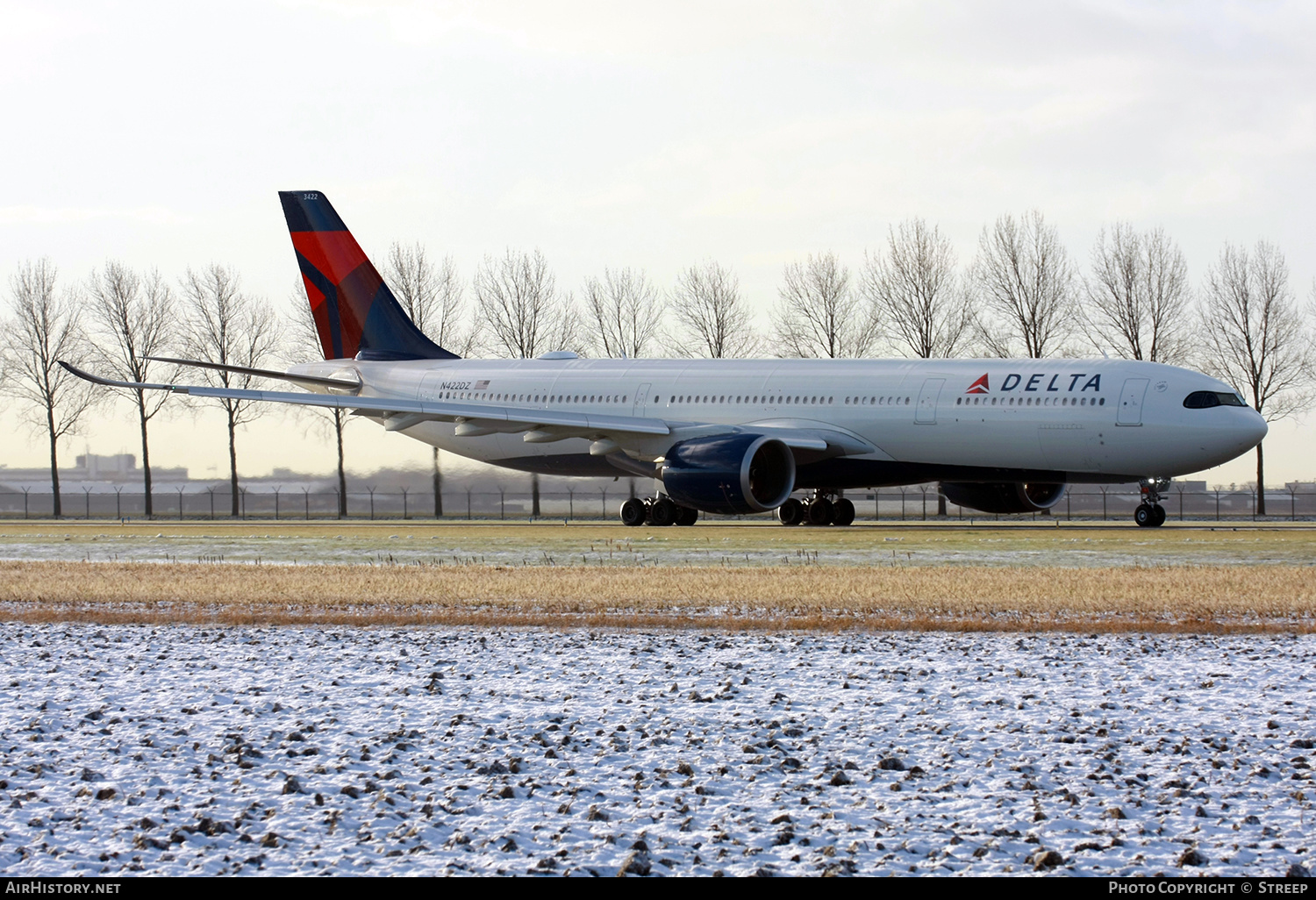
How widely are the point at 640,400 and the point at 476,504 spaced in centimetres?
3254

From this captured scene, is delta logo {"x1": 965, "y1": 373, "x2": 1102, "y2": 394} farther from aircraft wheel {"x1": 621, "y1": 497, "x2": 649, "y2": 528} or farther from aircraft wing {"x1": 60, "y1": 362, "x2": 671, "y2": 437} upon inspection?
aircraft wheel {"x1": 621, "y1": 497, "x2": 649, "y2": 528}

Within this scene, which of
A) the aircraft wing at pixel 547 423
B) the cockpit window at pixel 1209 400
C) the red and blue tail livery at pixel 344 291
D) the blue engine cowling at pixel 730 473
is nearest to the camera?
the cockpit window at pixel 1209 400

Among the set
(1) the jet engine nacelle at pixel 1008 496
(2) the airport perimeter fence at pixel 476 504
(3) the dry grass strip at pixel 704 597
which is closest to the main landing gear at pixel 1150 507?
(1) the jet engine nacelle at pixel 1008 496

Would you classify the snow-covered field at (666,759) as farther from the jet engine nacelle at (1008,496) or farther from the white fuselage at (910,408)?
the jet engine nacelle at (1008,496)

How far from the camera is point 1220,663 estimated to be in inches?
372

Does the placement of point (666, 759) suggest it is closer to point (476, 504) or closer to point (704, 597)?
point (704, 597)

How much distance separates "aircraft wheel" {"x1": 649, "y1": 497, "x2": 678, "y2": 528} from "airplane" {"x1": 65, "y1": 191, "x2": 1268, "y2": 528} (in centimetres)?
4

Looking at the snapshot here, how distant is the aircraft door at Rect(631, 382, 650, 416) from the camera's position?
3106 centimetres

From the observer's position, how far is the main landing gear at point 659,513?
30.2 m

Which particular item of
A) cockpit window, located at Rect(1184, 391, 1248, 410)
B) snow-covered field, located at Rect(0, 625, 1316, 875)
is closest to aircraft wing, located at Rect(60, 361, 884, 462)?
cockpit window, located at Rect(1184, 391, 1248, 410)

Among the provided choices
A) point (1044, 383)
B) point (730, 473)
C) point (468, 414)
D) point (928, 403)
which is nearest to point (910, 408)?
point (928, 403)
